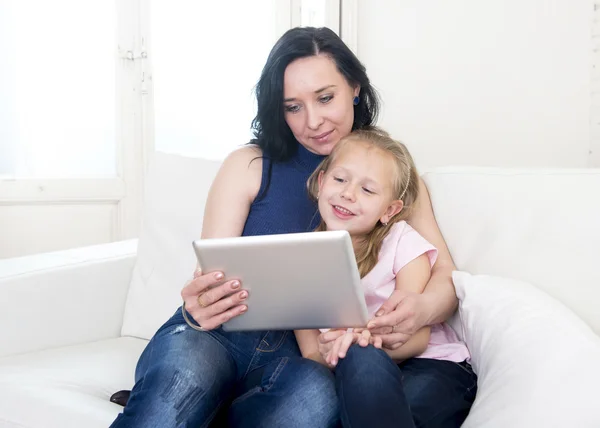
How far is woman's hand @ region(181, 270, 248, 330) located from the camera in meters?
1.18

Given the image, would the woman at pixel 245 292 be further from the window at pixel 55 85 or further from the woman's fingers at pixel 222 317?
the window at pixel 55 85

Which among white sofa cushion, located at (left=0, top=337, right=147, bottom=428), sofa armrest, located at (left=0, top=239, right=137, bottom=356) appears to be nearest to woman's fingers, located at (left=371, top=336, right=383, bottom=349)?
white sofa cushion, located at (left=0, top=337, right=147, bottom=428)

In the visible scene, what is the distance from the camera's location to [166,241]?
184 centimetres

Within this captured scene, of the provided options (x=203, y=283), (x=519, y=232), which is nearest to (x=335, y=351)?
(x=203, y=283)

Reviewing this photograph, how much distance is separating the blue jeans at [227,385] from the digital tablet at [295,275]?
99mm

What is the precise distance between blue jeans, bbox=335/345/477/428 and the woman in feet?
0.22

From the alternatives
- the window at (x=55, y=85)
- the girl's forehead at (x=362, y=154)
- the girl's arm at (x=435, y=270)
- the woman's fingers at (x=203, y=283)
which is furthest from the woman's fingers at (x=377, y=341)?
the window at (x=55, y=85)

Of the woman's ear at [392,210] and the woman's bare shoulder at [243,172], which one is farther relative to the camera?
the woman's bare shoulder at [243,172]

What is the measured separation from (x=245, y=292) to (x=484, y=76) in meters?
2.19

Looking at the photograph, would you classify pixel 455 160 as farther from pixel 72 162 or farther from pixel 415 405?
pixel 415 405

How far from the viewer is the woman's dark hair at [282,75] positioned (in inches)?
62.8

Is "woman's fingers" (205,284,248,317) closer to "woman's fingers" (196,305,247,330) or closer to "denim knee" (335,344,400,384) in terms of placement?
"woman's fingers" (196,305,247,330)

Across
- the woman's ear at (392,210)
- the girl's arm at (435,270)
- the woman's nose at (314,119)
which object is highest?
the woman's nose at (314,119)

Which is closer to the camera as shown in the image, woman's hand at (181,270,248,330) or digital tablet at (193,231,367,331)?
digital tablet at (193,231,367,331)
